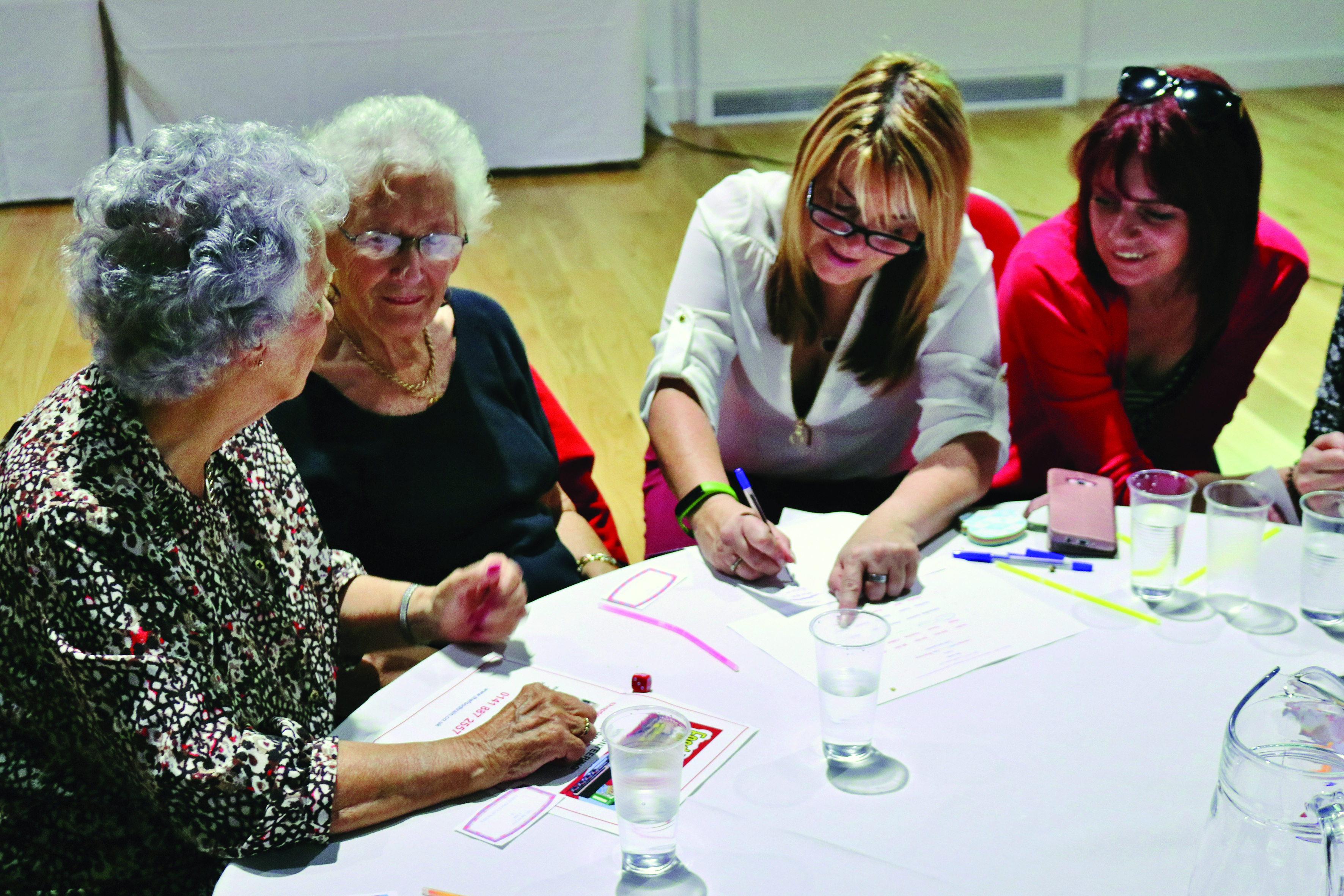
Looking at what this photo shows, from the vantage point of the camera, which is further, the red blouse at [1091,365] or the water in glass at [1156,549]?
the red blouse at [1091,365]

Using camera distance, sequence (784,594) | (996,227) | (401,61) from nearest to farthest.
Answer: (784,594) → (996,227) → (401,61)

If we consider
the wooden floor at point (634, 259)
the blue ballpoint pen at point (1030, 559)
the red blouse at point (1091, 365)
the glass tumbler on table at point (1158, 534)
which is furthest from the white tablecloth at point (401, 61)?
the glass tumbler on table at point (1158, 534)

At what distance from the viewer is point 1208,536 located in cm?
161

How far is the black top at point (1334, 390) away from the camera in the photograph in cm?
224

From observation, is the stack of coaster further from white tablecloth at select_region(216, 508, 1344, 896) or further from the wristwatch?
the wristwatch

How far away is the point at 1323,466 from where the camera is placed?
182 cm

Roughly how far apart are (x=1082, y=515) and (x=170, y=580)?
4.01ft

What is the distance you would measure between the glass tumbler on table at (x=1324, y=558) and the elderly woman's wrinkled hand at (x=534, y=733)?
0.92 m

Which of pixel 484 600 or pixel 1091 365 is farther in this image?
pixel 1091 365

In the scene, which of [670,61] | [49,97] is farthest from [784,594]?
[670,61]

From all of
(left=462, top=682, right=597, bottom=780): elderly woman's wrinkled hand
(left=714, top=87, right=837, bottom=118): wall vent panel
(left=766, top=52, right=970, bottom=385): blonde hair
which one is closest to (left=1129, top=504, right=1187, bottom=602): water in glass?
(left=766, top=52, right=970, bottom=385): blonde hair

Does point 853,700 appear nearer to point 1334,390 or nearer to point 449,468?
point 449,468

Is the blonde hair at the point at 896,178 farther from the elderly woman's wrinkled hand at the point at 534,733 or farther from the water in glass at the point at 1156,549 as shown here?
the elderly woman's wrinkled hand at the point at 534,733

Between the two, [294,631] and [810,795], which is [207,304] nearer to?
[294,631]
